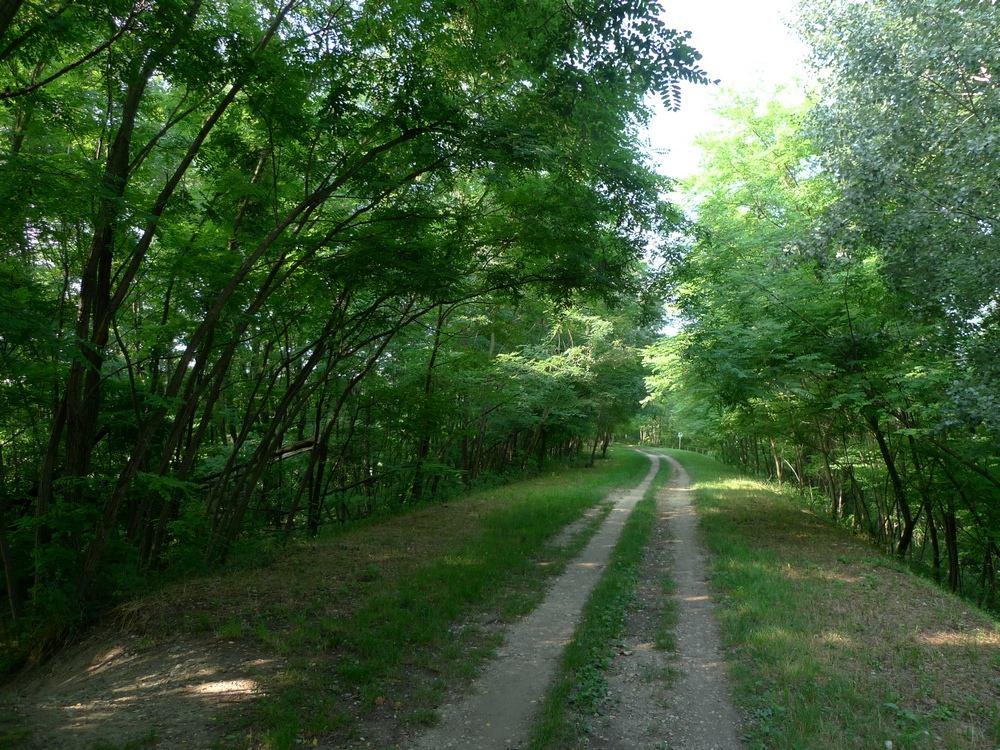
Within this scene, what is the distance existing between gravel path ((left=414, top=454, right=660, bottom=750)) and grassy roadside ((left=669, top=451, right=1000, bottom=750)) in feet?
5.64

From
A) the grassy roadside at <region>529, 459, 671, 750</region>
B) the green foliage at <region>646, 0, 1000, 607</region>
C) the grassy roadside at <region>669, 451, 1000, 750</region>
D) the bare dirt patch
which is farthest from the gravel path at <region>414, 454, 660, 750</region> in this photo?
the green foliage at <region>646, 0, 1000, 607</region>

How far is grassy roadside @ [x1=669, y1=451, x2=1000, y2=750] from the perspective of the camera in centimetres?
418

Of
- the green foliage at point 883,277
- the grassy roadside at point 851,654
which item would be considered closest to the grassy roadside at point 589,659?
the grassy roadside at point 851,654

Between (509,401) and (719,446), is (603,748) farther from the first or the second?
(719,446)

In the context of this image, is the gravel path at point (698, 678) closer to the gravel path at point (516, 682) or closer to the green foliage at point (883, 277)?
the gravel path at point (516, 682)

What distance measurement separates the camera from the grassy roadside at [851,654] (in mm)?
4180

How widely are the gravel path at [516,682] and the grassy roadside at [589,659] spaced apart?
0.11 metres

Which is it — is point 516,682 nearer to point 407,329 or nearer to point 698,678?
point 698,678

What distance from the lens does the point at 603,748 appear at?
12.8ft

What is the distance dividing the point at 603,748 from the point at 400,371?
11292 mm

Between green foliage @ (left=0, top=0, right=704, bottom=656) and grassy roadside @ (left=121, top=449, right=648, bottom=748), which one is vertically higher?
green foliage @ (left=0, top=0, right=704, bottom=656)

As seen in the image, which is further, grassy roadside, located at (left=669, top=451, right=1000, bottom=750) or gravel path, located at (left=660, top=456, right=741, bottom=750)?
grassy roadside, located at (left=669, top=451, right=1000, bottom=750)

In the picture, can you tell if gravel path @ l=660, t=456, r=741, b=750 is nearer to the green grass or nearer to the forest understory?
the forest understory

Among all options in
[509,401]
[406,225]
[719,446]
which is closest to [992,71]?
[406,225]
